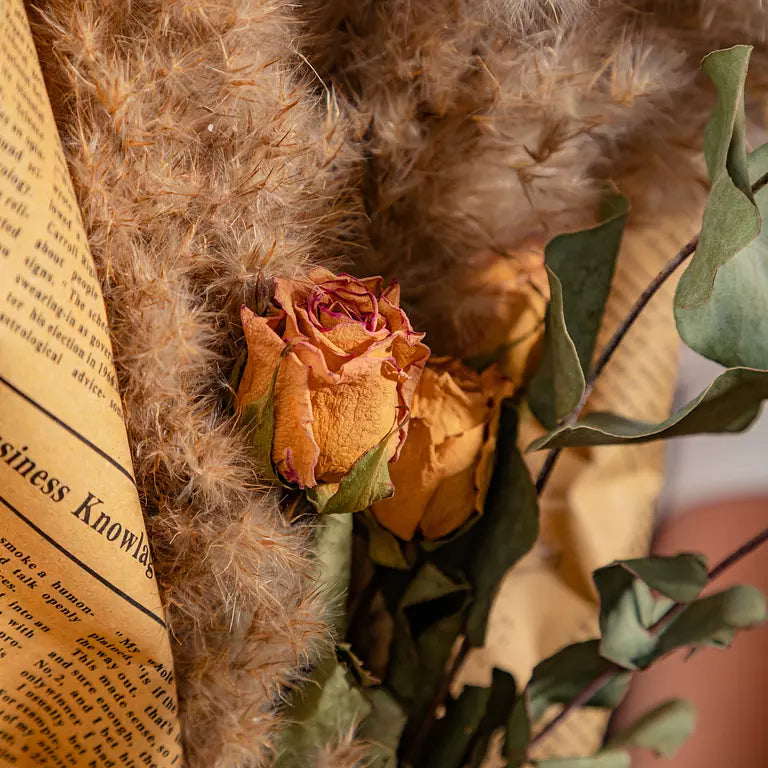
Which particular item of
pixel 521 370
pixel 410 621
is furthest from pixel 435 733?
pixel 521 370

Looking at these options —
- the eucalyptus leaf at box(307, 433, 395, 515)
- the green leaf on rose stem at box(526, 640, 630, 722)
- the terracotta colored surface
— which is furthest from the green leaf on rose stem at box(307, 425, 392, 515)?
the terracotta colored surface

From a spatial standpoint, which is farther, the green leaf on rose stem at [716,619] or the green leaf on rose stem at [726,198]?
the green leaf on rose stem at [716,619]

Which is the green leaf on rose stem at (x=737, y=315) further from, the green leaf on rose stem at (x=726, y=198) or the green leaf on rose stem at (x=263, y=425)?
the green leaf on rose stem at (x=263, y=425)

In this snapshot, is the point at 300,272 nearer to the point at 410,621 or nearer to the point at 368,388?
the point at 368,388

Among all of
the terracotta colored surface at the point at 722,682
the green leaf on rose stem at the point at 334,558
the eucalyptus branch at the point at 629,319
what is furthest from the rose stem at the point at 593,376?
the terracotta colored surface at the point at 722,682

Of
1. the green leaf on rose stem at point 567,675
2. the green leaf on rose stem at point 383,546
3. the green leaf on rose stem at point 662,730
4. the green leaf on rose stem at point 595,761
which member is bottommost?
the green leaf on rose stem at point 662,730

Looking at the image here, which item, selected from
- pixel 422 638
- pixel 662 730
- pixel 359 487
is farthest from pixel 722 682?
pixel 359 487

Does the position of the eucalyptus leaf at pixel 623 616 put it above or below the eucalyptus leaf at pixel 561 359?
below

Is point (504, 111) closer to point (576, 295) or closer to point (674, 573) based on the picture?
point (576, 295)
